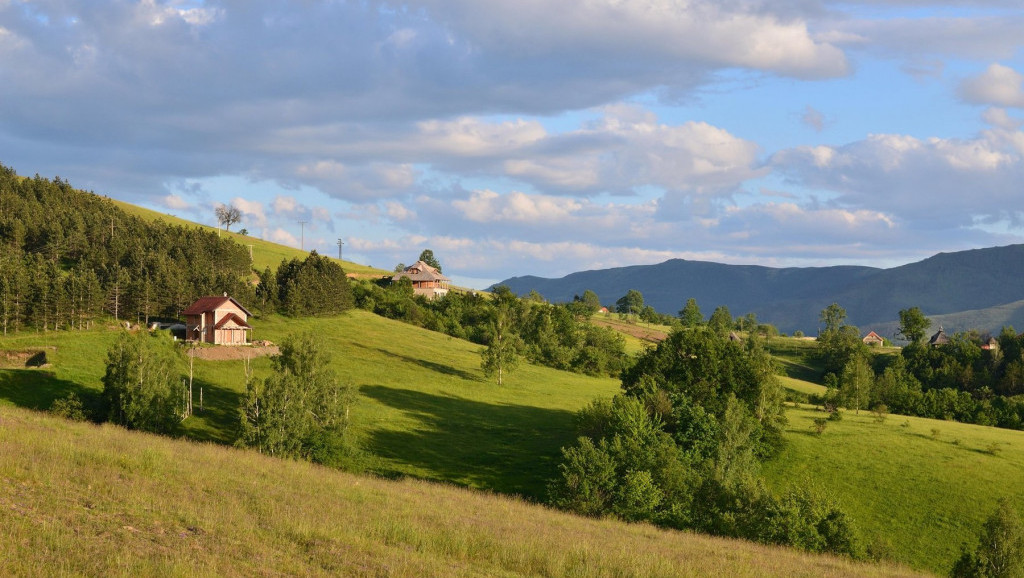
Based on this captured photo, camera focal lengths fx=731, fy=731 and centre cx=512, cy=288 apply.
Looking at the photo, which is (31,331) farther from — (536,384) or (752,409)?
(752,409)

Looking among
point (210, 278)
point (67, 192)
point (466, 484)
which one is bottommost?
point (466, 484)

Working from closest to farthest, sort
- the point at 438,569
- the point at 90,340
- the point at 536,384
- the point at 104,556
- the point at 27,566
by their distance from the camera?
the point at 27,566, the point at 104,556, the point at 438,569, the point at 90,340, the point at 536,384

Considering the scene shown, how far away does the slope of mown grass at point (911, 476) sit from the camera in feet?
165

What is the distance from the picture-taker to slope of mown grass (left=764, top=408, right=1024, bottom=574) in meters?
50.2

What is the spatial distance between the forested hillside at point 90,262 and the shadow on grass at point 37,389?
20685mm

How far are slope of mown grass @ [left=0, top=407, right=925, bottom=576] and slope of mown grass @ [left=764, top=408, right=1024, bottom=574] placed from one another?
68.7 feet

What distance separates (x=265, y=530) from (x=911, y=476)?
56420 millimetres

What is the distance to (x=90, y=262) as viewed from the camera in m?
119

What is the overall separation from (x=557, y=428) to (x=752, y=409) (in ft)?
62.4

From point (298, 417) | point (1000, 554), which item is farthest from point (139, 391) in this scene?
point (1000, 554)

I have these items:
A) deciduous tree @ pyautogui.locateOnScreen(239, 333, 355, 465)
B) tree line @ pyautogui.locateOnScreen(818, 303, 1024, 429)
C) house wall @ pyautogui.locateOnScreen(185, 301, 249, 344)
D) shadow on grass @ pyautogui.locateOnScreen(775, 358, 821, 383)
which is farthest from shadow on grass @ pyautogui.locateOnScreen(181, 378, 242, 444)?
shadow on grass @ pyautogui.locateOnScreen(775, 358, 821, 383)

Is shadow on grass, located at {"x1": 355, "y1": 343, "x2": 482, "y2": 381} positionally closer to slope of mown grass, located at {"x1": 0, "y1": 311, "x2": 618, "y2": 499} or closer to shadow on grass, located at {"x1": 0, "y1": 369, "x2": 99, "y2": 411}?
slope of mown grass, located at {"x1": 0, "y1": 311, "x2": 618, "y2": 499}

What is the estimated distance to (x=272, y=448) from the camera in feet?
177

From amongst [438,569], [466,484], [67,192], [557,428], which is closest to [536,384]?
[557,428]
